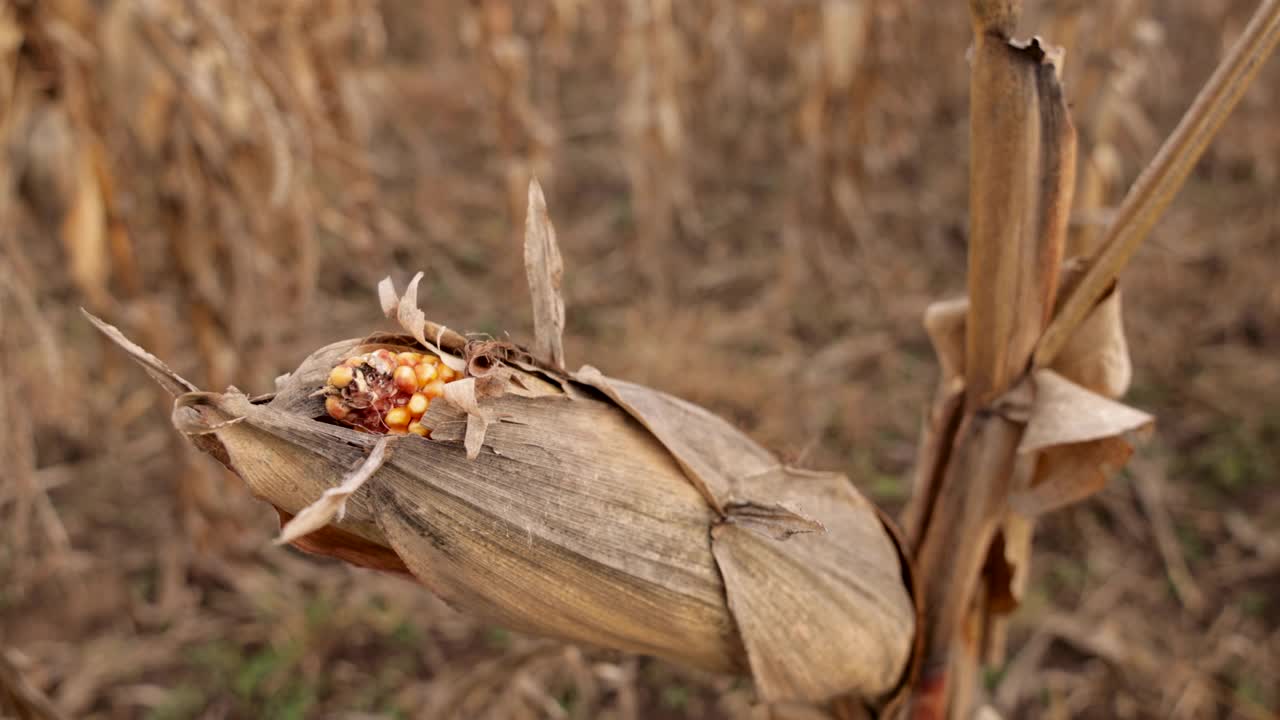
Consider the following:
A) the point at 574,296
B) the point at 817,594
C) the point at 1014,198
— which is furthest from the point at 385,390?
the point at 574,296

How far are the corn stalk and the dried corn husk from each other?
148 millimetres

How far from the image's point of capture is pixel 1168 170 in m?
0.72

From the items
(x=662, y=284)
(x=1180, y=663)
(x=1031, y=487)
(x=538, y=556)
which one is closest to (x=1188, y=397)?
(x=1180, y=663)

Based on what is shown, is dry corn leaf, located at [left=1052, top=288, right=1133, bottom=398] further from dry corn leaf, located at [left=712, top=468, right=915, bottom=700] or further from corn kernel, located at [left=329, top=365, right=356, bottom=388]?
corn kernel, located at [left=329, top=365, right=356, bottom=388]

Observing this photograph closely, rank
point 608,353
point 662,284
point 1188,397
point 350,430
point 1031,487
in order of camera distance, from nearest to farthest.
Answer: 1. point 350,430
2. point 1031,487
3. point 1188,397
4. point 608,353
5. point 662,284

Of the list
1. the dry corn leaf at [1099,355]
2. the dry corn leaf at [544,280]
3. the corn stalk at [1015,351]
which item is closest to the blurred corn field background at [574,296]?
the corn stalk at [1015,351]

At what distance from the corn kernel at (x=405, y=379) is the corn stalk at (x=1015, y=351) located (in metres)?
0.44

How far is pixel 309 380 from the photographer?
65cm

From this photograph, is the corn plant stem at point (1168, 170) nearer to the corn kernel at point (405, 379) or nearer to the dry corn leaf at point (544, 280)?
the dry corn leaf at point (544, 280)

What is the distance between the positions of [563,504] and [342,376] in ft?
0.56

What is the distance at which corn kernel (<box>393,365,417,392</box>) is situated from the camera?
0.65m

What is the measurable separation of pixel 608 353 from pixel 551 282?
2349 millimetres

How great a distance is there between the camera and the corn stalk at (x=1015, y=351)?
70 cm

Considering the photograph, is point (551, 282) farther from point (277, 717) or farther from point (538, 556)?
point (277, 717)
